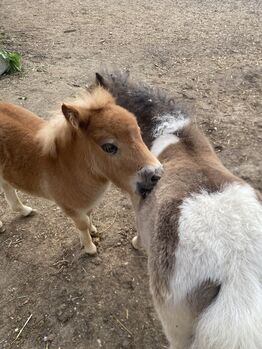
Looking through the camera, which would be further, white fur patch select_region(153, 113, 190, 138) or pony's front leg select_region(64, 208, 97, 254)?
pony's front leg select_region(64, 208, 97, 254)

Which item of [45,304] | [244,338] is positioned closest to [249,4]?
[45,304]

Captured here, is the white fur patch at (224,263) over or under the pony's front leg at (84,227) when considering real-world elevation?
over

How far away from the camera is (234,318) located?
1911 mm

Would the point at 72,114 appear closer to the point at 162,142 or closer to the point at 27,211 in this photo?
the point at 162,142

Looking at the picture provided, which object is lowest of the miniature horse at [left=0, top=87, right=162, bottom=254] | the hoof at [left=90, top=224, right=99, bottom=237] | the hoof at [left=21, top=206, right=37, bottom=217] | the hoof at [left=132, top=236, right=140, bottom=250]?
the hoof at [left=21, top=206, right=37, bottom=217]

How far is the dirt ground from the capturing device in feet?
11.1

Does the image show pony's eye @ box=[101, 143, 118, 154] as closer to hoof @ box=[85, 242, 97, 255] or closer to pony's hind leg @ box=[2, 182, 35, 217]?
hoof @ box=[85, 242, 97, 255]

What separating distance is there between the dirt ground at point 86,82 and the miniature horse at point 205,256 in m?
1.05

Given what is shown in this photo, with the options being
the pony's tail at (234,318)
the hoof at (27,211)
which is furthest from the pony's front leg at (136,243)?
the pony's tail at (234,318)

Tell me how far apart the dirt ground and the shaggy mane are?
1.05 meters

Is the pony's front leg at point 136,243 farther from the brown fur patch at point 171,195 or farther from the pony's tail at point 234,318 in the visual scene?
the pony's tail at point 234,318

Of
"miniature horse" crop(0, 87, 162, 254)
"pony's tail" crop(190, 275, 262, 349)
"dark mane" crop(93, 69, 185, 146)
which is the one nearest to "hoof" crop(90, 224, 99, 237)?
"miniature horse" crop(0, 87, 162, 254)

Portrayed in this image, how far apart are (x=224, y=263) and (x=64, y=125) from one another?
169cm

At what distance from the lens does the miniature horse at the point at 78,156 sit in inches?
108
